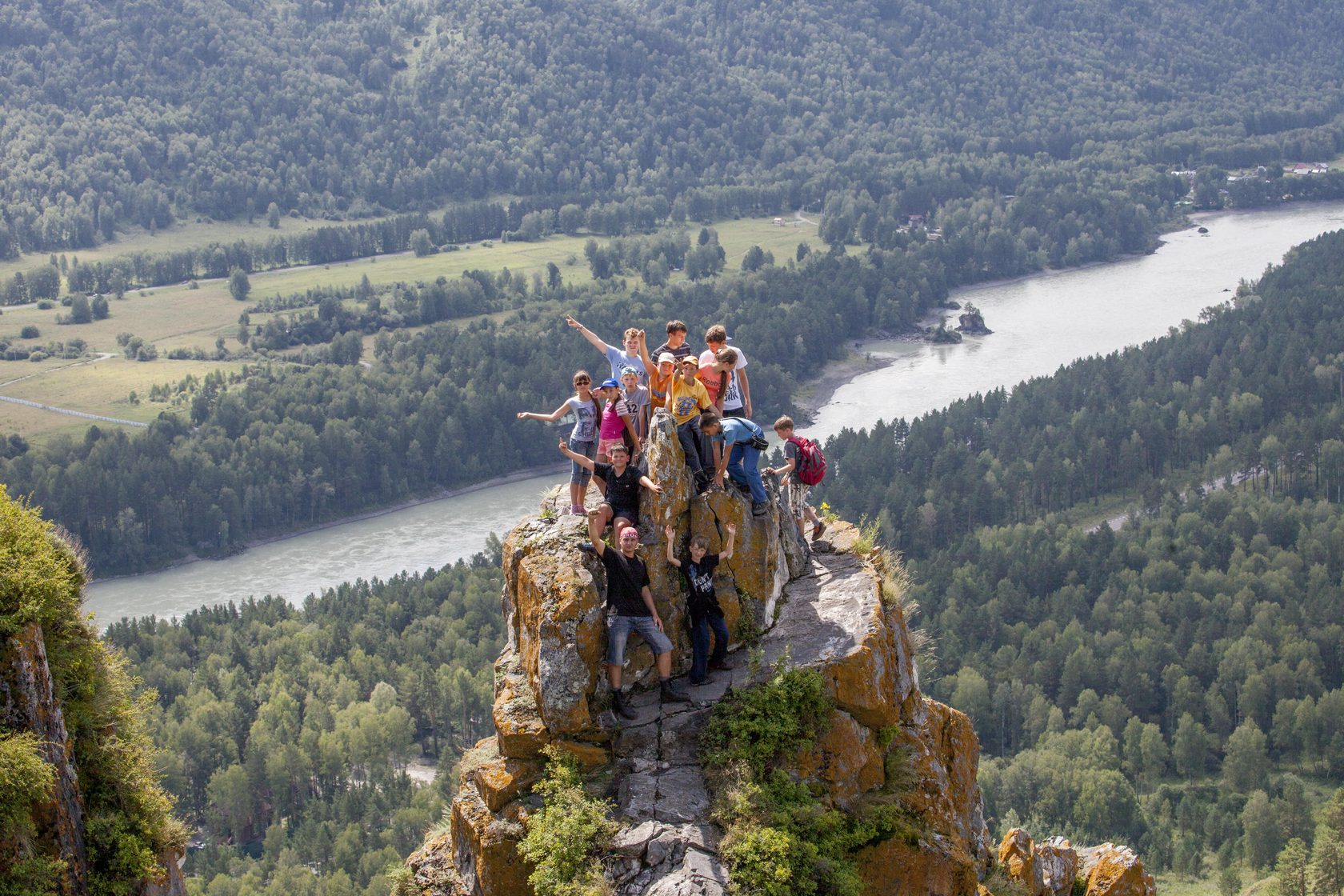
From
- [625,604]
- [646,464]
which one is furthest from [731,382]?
[625,604]

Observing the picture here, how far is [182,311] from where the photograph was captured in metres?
155

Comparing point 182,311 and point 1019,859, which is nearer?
point 1019,859

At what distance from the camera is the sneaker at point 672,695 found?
20594 millimetres

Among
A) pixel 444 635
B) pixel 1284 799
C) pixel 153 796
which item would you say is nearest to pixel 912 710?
pixel 153 796

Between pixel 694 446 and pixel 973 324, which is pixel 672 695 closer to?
pixel 694 446

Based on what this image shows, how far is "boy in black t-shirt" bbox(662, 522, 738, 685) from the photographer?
20.7 meters

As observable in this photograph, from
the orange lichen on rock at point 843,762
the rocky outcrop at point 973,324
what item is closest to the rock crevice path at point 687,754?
the orange lichen on rock at point 843,762

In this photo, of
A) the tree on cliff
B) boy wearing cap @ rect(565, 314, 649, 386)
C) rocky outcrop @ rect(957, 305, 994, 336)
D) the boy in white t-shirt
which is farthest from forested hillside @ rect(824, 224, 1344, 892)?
the tree on cliff

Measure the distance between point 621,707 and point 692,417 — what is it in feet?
14.3

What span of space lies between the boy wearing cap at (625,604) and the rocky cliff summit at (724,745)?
0.21 m

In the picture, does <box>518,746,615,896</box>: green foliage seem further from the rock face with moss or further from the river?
the river

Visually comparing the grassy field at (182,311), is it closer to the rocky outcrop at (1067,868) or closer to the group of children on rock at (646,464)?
the group of children on rock at (646,464)

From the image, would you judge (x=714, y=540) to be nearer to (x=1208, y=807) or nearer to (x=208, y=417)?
(x=1208, y=807)

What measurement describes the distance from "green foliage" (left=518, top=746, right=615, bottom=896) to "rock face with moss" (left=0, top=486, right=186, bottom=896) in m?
5.27
